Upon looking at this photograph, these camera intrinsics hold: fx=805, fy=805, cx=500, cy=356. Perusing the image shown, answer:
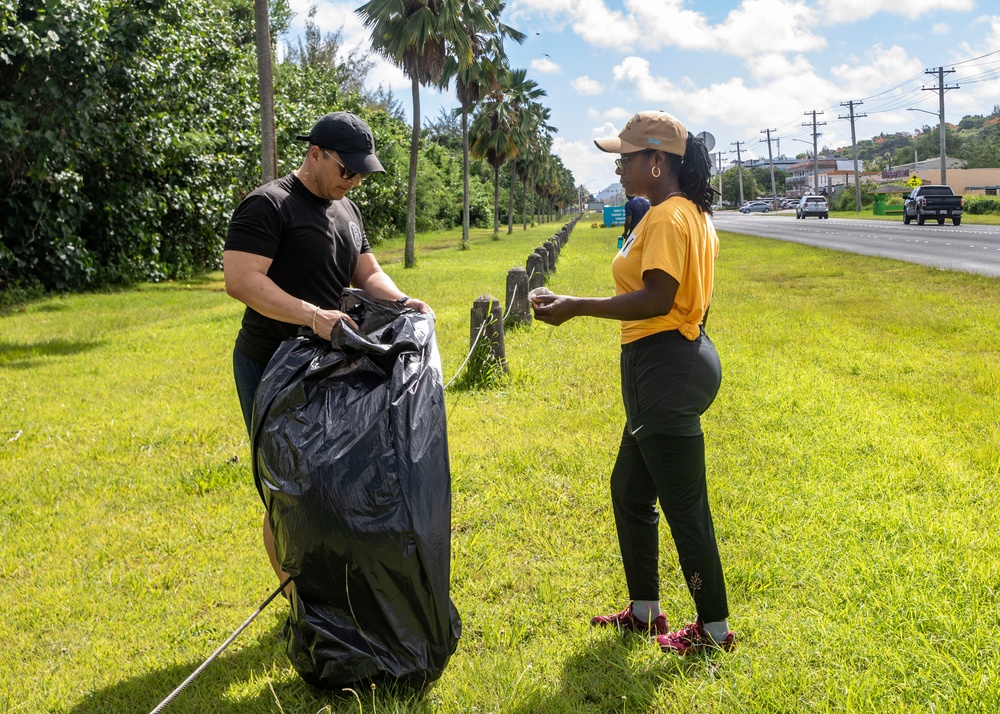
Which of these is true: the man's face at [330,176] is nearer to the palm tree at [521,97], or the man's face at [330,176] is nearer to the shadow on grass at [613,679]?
the shadow on grass at [613,679]

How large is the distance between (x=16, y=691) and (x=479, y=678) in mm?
1643

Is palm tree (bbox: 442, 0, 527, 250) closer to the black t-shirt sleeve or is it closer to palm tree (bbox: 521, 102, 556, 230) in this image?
palm tree (bbox: 521, 102, 556, 230)

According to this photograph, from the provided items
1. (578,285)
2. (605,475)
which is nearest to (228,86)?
(578,285)

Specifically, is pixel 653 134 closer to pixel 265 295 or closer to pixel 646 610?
pixel 265 295

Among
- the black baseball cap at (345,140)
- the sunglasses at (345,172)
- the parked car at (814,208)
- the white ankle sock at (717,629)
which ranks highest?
the parked car at (814,208)

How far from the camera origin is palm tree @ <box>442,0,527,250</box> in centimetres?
2597

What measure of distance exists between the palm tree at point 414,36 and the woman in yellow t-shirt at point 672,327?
20.1 m

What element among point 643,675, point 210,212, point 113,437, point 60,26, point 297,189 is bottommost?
point 643,675

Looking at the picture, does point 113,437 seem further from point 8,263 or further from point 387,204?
point 387,204

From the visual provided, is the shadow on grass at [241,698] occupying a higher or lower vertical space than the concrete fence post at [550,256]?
lower

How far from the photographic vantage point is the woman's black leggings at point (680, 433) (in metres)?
2.68

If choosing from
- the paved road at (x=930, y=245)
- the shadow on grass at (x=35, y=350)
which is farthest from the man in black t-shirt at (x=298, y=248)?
the paved road at (x=930, y=245)

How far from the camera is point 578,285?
1524cm

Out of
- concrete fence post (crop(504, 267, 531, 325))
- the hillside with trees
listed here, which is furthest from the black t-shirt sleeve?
the hillside with trees
